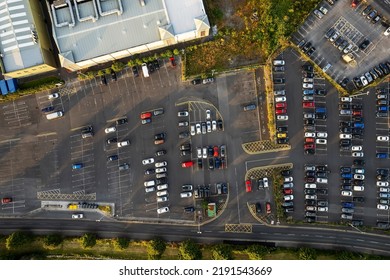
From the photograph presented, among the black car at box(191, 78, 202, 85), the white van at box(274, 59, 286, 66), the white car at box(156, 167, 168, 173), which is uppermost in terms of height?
the white van at box(274, 59, 286, 66)

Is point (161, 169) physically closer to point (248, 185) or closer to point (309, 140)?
point (248, 185)

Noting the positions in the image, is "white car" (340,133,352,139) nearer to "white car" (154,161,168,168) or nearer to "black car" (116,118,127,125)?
"white car" (154,161,168,168)

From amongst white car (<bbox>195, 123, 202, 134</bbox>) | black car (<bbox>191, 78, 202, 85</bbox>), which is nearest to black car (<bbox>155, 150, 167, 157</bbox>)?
white car (<bbox>195, 123, 202, 134</bbox>)

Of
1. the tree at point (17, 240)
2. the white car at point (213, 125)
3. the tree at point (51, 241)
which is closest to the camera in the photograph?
the tree at point (17, 240)

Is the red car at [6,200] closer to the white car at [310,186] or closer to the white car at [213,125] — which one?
the white car at [213,125]

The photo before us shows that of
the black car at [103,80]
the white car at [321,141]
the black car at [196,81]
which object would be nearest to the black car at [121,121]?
the black car at [103,80]

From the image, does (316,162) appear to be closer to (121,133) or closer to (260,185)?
(260,185)

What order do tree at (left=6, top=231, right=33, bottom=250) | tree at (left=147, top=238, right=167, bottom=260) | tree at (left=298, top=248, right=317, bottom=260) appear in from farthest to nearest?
1. tree at (left=147, top=238, right=167, bottom=260)
2. tree at (left=298, top=248, right=317, bottom=260)
3. tree at (left=6, top=231, right=33, bottom=250)

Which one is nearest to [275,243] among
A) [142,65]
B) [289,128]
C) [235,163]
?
[235,163]
